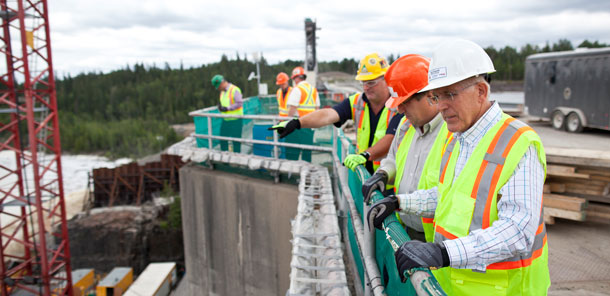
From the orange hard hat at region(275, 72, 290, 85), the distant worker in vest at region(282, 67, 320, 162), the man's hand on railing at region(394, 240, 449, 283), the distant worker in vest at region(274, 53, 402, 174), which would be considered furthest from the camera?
the orange hard hat at region(275, 72, 290, 85)

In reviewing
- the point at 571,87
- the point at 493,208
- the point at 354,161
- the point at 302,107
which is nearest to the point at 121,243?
the point at 302,107

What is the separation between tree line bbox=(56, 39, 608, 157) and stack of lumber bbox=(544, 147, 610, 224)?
180ft

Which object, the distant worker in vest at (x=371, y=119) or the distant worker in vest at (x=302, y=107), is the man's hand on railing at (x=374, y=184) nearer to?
the distant worker in vest at (x=371, y=119)

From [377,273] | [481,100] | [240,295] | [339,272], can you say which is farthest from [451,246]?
[240,295]

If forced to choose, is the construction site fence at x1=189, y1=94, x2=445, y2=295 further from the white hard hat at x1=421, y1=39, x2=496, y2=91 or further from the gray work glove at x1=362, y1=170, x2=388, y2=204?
the white hard hat at x1=421, y1=39, x2=496, y2=91

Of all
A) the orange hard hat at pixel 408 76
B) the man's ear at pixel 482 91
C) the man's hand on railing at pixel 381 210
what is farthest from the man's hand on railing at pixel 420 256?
the orange hard hat at pixel 408 76

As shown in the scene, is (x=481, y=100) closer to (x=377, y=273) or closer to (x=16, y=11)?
(x=377, y=273)

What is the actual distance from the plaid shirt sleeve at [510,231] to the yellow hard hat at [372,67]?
7.36 feet

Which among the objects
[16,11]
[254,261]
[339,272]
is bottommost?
[254,261]

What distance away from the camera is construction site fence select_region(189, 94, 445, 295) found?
6.07 feet

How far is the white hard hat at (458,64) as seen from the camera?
1750mm

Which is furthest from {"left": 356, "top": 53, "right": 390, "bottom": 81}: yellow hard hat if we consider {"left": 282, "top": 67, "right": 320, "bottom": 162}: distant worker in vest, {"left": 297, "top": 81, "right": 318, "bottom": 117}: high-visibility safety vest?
{"left": 297, "top": 81, "right": 318, "bottom": 117}: high-visibility safety vest

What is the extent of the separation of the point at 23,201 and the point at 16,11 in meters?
6.81

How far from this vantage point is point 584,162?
536cm
